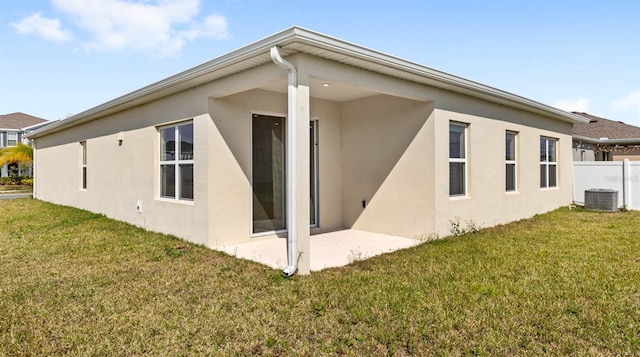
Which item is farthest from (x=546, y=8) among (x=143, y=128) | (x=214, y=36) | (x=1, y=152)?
(x=1, y=152)

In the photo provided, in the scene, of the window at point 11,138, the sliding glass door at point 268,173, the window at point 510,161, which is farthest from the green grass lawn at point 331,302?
the window at point 11,138

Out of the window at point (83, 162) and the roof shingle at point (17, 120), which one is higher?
the roof shingle at point (17, 120)

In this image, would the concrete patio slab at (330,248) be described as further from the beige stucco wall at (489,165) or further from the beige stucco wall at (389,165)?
the beige stucco wall at (489,165)

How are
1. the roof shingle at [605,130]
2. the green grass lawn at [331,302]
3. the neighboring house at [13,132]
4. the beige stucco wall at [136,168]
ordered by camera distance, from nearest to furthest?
the green grass lawn at [331,302]
the beige stucco wall at [136,168]
the roof shingle at [605,130]
the neighboring house at [13,132]

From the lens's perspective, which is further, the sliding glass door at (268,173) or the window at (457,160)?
the window at (457,160)

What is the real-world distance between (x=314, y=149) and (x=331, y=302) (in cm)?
A: 466

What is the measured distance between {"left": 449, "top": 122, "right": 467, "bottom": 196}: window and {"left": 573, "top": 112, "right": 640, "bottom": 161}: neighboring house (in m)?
10.2

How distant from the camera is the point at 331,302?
387 centimetres

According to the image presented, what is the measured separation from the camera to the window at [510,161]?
913 centimetres

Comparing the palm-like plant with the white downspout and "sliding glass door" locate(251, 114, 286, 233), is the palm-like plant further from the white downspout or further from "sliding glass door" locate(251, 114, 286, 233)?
the white downspout

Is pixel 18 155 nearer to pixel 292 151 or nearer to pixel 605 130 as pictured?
pixel 292 151

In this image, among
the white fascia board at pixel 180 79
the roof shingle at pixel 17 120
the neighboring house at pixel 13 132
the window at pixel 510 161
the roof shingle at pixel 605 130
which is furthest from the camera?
the roof shingle at pixel 17 120

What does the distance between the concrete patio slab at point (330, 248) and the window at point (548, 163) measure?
19.9 ft

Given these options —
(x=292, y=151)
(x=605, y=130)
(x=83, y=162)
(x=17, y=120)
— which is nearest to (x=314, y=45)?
(x=292, y=151)
